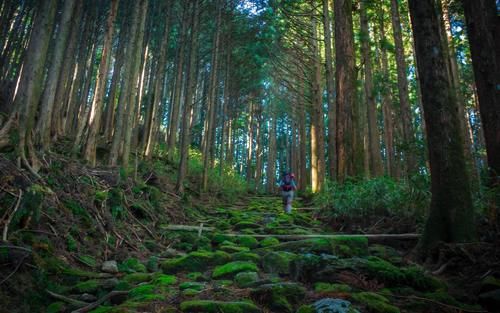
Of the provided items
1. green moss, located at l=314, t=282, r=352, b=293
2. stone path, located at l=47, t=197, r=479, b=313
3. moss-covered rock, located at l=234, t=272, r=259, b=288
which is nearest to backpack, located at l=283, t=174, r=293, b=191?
stone path, located at l=47, t=197, r=479, b=313

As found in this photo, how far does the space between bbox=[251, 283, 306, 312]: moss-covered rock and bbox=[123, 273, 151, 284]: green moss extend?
1.56m

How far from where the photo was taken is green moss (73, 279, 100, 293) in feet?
11.9

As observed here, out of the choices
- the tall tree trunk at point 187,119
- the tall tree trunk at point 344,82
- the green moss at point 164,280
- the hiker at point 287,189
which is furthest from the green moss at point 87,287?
the tall tree trunk at point 344,82

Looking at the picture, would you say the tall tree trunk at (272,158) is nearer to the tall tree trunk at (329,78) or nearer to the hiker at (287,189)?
the tall tree trunk at (329,78)

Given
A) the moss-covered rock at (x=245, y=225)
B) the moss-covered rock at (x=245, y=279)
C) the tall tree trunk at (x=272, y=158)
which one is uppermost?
the tall tree trunk at (x=272, y=158)

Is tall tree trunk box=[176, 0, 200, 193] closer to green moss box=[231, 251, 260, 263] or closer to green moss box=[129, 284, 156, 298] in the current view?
green moss box=[231, 251, 260, 263]

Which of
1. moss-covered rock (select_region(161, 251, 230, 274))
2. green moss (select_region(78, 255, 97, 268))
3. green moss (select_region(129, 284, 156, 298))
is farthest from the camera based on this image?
moss-covered rock (select_region(161, 251, 230, 274))

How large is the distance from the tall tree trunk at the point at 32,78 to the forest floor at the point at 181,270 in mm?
604

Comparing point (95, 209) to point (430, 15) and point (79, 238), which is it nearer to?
point (79, 238)

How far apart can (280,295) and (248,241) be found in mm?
3200

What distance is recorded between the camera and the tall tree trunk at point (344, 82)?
10352 mm

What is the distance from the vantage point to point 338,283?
11.5 ft

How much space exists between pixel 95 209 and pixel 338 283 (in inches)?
153

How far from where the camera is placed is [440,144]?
4.55 m
